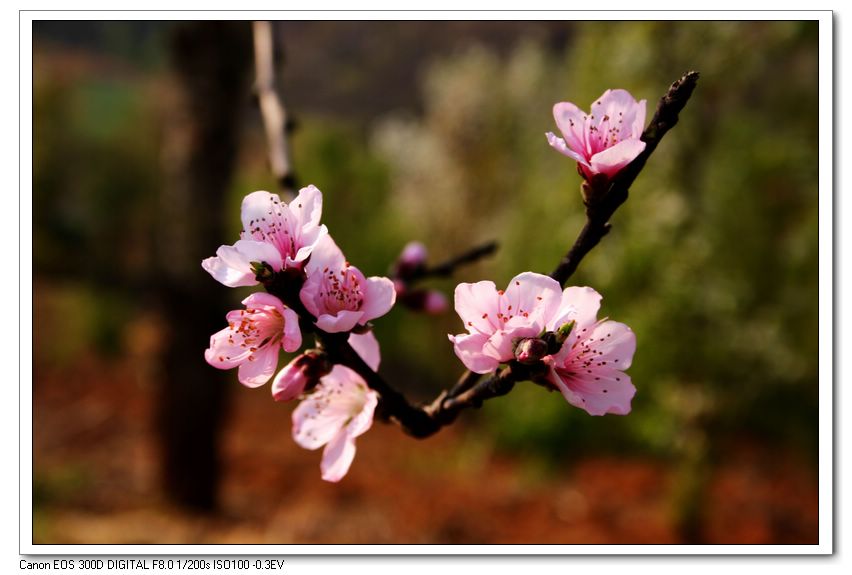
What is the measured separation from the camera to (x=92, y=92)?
6625 mm

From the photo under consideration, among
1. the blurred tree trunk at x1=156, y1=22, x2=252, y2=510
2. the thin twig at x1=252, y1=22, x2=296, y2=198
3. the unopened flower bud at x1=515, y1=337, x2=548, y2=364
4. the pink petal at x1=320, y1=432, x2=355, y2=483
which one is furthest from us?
the blurred tree trunk at x1=156, y1=22, x2=252, y2=510

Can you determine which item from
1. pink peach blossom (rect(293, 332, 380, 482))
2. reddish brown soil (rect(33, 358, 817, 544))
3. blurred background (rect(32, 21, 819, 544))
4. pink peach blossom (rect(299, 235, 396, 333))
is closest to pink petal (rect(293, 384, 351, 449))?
pink peach blossom (rect(293, 332, 380, 482))

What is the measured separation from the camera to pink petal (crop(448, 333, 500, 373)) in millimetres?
463

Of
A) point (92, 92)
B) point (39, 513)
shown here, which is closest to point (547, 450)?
point (39, 513)

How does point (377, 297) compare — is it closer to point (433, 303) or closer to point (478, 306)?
point (478, 306)

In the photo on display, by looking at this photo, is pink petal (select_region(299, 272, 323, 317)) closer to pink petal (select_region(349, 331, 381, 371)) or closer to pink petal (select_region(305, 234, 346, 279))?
pink petal (select_region(305, 234, 346, 279))

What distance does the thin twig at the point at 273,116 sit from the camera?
904mm

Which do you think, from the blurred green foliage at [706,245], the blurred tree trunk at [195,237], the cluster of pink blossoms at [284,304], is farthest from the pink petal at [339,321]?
the blurred tree trunk at [195,237]

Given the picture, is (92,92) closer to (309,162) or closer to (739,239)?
(309,162)

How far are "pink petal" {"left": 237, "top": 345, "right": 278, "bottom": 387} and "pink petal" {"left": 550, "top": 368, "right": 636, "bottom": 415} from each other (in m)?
0.21

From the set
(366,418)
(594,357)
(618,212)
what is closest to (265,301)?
(366,418)

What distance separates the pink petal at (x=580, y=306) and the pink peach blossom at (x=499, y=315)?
14 mm

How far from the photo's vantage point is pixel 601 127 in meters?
0.53
